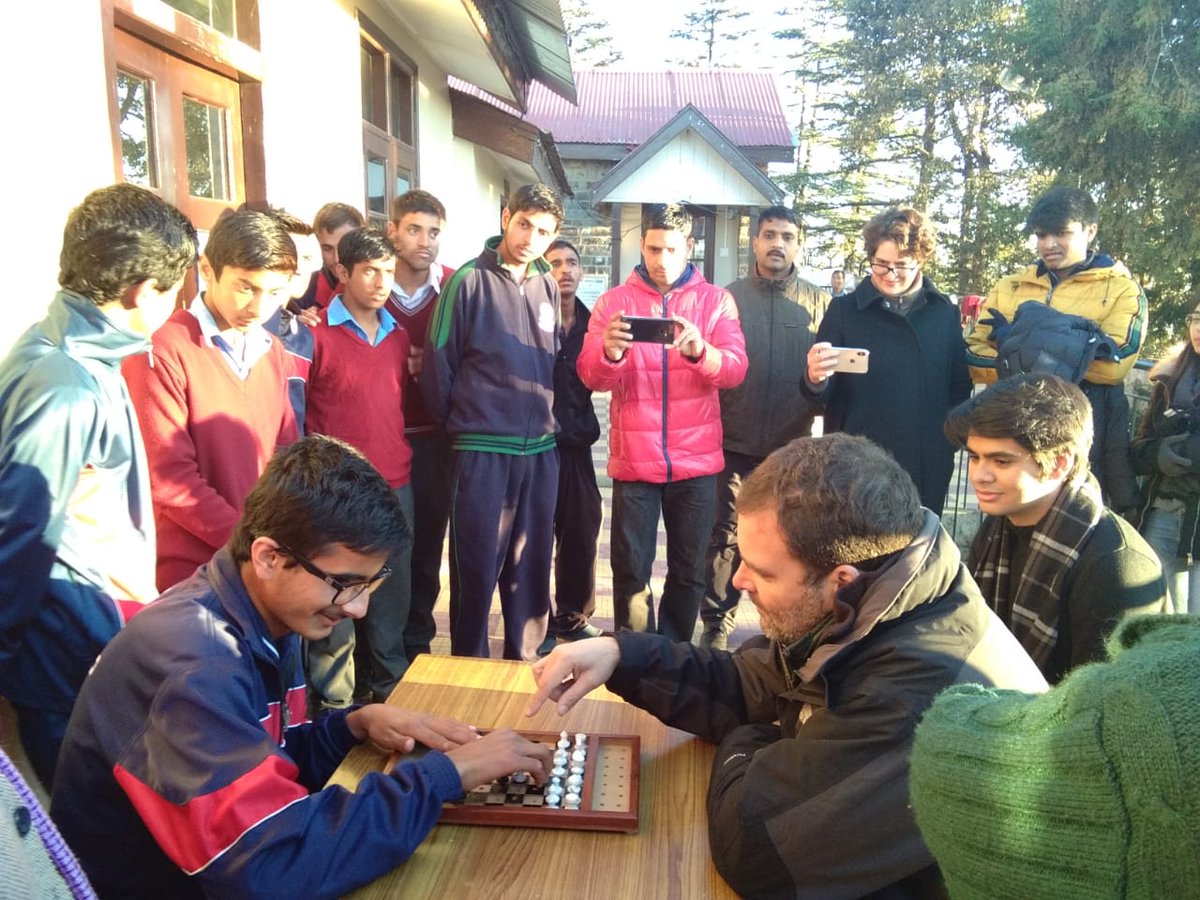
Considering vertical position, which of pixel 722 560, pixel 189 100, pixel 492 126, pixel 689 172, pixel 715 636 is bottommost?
pixel 715 636

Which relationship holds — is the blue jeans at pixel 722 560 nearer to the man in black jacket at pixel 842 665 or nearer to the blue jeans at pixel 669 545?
the blue jeans at pixel 669 545

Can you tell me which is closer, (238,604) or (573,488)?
(238,604)

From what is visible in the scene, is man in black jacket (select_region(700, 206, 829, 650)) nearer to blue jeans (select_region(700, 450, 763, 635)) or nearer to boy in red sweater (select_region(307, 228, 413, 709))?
blue jeans (select_region(700, 450, 763, 635))

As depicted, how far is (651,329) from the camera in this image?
135 inches

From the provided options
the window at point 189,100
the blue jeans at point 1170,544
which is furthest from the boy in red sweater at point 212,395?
the blue jeans at point 1170,544

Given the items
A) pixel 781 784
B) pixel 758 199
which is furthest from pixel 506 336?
pixel 758 199

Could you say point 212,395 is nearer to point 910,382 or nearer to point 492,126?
point 910,382

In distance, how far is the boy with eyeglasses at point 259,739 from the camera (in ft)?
4.03

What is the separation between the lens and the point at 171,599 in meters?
1.45

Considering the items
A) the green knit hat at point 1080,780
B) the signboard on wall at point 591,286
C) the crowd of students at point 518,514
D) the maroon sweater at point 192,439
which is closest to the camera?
the green knit hat at point 1080,780

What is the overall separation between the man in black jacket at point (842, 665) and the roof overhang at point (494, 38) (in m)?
5.28

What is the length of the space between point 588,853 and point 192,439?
1.83 m

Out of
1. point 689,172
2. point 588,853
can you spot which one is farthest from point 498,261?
point 689,172

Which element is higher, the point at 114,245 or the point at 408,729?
the point at 114,245
